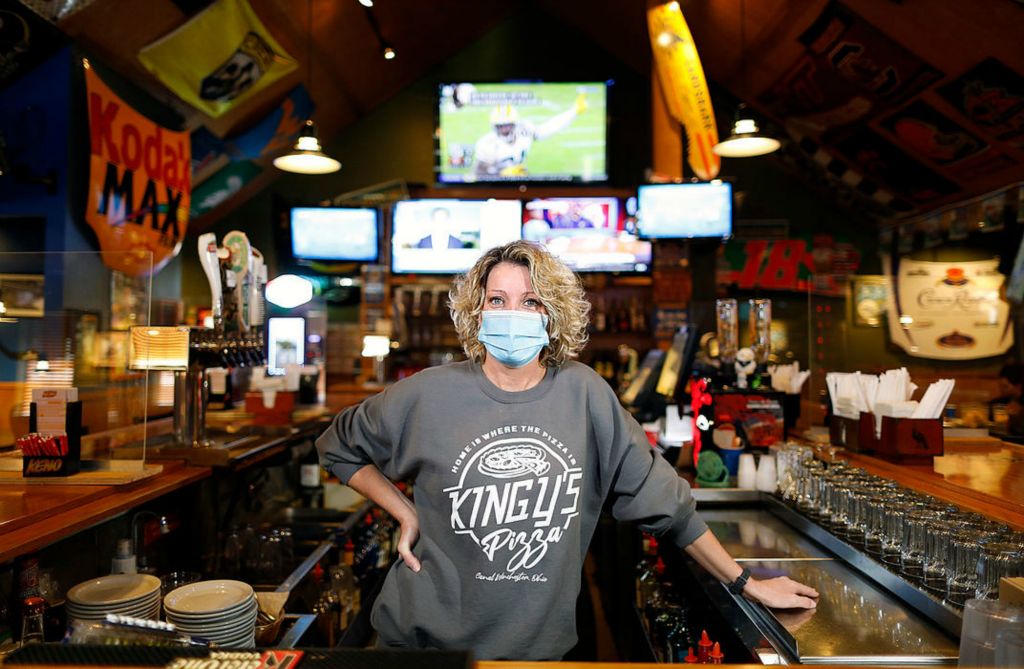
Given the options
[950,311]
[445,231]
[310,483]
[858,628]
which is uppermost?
[445,231]

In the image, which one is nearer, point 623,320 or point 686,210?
point 686,210

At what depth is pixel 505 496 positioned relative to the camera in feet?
Answer: 5.25

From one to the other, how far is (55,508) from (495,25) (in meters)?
8.89

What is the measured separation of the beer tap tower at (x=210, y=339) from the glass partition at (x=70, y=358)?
0.08 metres

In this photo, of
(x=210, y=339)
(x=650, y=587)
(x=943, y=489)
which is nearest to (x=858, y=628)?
(x=943, y=489)

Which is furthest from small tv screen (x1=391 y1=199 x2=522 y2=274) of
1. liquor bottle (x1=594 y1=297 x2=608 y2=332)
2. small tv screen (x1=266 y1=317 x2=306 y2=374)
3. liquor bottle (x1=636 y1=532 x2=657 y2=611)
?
liquor bottle (x1=636 y1=532 x2=657 y2=611)

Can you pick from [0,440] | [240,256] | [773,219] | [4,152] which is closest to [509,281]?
[240,256]

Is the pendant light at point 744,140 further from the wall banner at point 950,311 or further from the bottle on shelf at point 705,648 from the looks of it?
the bottle on shelf at point 705,648

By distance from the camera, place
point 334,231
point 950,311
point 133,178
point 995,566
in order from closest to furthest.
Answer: point 995,566
point 133,178
point 334,231
point 950,311

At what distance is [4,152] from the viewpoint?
477 cm

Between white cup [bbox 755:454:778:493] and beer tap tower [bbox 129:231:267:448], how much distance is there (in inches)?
79.8

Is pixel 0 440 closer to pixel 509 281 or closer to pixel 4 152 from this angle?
pixel 509 281

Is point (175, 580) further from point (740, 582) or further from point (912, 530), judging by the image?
point (912, 530)

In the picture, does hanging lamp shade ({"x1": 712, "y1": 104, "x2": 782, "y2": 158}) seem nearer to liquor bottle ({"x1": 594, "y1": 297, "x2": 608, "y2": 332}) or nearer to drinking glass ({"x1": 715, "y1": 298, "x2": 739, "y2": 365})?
drinking glass ({"x1": 715, "y1": 298, "x2": 739, "y2": 365})
